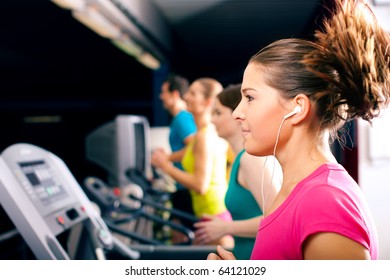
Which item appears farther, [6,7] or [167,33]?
[6,7]

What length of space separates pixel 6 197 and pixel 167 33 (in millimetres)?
4206

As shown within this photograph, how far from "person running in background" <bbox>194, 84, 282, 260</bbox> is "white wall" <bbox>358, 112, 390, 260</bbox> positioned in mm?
247

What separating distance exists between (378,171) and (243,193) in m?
0.43

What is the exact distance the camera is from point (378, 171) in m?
1.52

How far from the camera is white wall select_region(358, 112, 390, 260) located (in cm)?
121

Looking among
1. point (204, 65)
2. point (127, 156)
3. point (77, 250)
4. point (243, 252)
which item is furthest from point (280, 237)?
point (204, 65)

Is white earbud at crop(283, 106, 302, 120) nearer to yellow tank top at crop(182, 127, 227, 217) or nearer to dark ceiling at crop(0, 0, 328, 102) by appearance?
dark ceiling at crop(0, 0, 328, 102)

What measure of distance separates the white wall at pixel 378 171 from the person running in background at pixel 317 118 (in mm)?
353

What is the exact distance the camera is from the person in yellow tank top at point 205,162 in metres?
2.21

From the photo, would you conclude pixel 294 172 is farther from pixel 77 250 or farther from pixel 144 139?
pixel 144 139

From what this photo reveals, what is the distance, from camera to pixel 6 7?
18.3ft

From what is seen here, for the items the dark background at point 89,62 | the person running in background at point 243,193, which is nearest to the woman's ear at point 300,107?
the dark background at point 89,62
